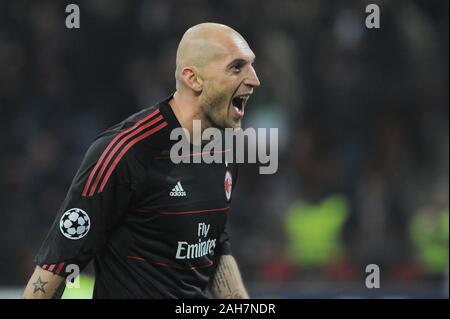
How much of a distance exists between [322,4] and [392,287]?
9.86 ft

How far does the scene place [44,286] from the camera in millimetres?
3326

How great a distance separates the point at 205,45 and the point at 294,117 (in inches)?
188

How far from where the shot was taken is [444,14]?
892 cm

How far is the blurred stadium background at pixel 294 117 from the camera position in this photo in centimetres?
759

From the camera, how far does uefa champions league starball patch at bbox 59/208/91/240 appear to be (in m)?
3.36

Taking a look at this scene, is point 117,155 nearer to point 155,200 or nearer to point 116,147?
point 116,147

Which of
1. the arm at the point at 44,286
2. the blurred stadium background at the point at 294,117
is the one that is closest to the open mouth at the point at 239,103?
the arm at the point at 44,286

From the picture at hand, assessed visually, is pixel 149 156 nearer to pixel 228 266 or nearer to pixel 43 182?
pixel 228 266

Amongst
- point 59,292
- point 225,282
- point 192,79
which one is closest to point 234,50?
point 192,79

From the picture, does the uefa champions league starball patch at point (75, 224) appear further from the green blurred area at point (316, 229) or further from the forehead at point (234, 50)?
the green blurred area at point (316, 229)

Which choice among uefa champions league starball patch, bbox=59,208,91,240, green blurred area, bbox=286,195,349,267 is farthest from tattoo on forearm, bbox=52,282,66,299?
green blurred area, bbox=286,195,349,267

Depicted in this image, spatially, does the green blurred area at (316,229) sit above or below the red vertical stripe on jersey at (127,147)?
above

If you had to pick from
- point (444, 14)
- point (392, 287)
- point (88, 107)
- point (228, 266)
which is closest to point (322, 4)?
point (444, 14)
